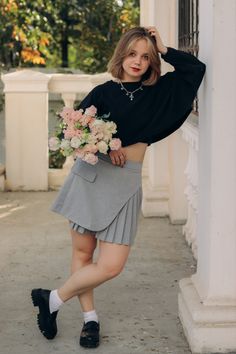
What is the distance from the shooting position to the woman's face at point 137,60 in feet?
14.7

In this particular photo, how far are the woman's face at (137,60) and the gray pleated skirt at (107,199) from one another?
0.45 m

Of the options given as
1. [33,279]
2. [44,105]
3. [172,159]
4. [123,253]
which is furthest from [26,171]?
[123,253]

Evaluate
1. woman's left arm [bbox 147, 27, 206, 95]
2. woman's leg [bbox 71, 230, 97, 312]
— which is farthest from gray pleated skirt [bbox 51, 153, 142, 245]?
woman's left arm [bbox 147, 27, 206, 95]

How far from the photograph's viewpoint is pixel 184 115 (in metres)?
4.61

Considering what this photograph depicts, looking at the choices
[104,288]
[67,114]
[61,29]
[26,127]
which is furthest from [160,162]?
[61,29]

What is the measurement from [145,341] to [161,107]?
1245 millimetres

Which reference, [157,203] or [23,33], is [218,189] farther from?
[23,33]

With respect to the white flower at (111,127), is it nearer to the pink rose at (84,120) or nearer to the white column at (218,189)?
the pink rose at (84,120)

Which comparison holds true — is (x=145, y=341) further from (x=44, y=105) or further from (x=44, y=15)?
(x=44, y=15)

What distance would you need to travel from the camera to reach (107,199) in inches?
181

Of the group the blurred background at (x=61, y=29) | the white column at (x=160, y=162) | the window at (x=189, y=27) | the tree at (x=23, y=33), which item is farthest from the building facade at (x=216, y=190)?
the tree at (x=23, y=33)

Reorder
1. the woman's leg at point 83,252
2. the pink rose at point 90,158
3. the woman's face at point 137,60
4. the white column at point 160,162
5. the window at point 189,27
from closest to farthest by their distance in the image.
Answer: the pink rose at point 90,158 < the woman's face at point 137,60 < the woman's leg at point 83,252 < the window at point 189,27 < the white column at point 160,162

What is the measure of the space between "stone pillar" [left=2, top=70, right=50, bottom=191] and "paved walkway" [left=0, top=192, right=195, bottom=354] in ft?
3.75

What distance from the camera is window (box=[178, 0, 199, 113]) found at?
6.70 meters
